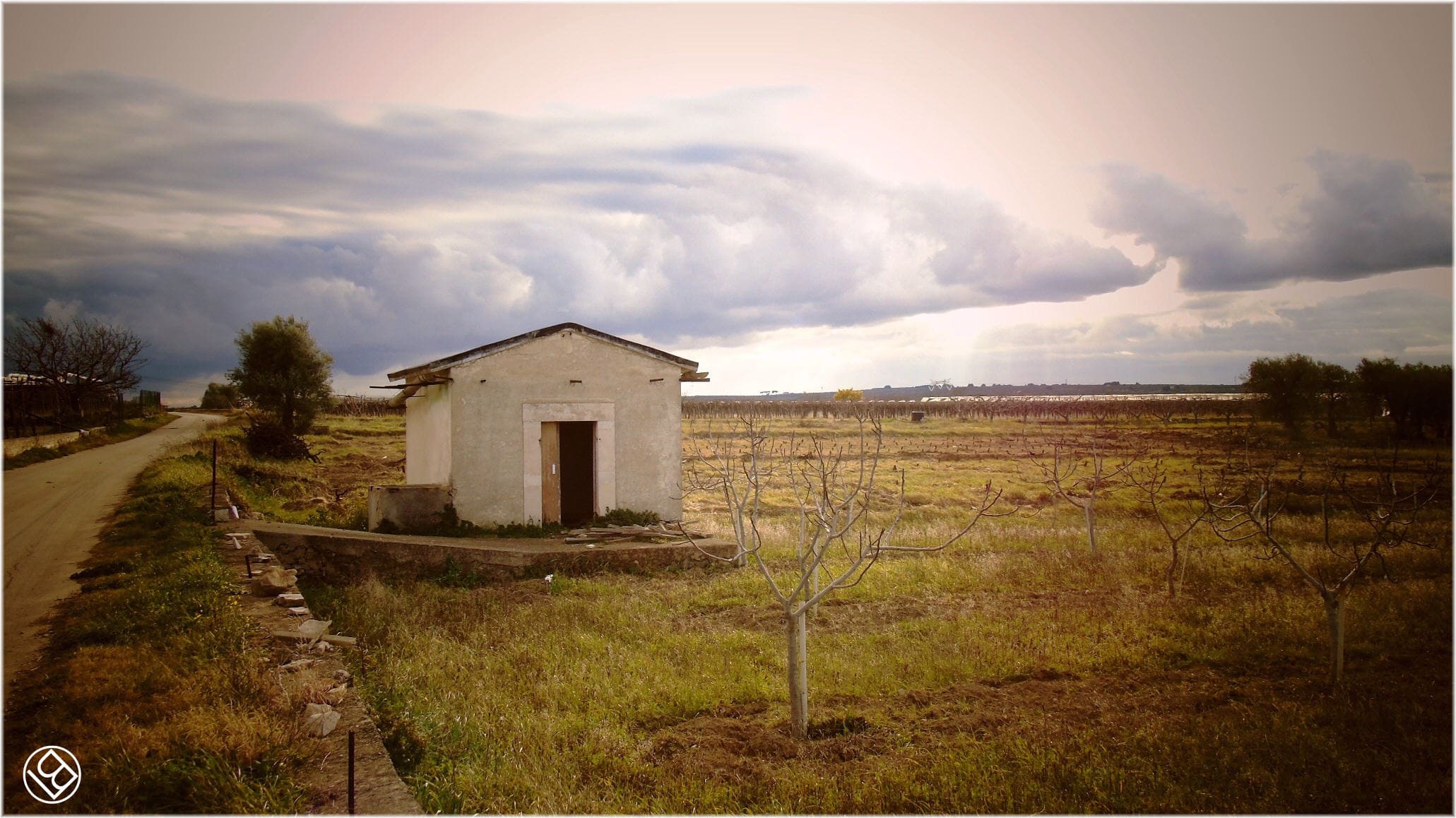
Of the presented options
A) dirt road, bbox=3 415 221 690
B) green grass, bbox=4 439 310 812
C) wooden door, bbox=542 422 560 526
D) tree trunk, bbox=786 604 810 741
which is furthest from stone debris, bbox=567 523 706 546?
tree trunk, bbox=786 604 810 741

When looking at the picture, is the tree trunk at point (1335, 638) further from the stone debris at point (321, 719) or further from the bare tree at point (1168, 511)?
the stone debris at point (321, 719)

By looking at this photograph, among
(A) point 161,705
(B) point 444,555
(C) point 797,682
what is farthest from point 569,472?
(A) point 161,705

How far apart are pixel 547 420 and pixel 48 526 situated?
27.4ft

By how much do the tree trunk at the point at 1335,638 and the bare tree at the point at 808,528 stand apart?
3.18 metres

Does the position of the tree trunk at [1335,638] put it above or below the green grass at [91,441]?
below

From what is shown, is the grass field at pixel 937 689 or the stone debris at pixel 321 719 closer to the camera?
the stone debris at pixel 321 719

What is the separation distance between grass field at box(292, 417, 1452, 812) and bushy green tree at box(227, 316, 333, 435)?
2720cm

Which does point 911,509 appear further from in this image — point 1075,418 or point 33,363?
point 1075,418

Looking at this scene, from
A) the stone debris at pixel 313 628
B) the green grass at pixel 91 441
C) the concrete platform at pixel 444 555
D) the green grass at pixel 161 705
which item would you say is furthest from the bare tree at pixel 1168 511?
the green grass at pixel 91 441

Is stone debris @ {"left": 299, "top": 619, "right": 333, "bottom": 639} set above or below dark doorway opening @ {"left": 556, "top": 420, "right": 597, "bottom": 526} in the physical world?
below

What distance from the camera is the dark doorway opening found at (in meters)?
16.0

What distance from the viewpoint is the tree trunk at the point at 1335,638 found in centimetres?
664

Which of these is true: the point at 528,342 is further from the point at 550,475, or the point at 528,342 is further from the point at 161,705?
the point at 161,705

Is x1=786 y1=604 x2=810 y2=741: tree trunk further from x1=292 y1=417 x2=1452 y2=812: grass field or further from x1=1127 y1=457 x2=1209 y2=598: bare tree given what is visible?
x1=1127 y1=457 x2=1209 y2=598: bare tree
